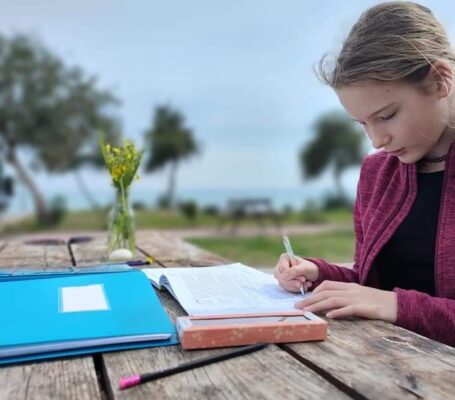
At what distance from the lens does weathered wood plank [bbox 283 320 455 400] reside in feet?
2.06

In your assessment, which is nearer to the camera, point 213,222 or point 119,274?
point 119,274

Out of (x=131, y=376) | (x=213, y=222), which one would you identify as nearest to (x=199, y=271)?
(x=131, y=376)

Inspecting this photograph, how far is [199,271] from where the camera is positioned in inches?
50.7

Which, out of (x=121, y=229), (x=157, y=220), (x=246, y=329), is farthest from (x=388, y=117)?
(x=157, y=220)

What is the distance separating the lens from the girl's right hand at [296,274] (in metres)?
1.14

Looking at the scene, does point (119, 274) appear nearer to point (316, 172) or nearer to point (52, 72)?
point (52, 72)

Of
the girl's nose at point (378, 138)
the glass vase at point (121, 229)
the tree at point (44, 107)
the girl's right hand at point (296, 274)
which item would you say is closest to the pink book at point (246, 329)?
the girl's right hand at point (296, 274)

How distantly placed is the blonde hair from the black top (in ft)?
0.88

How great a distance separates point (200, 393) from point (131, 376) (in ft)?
0.30

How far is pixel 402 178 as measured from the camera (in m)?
1.32

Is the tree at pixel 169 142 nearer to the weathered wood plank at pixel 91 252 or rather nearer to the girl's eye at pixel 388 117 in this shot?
the weathered wood plank at pixel 91 252

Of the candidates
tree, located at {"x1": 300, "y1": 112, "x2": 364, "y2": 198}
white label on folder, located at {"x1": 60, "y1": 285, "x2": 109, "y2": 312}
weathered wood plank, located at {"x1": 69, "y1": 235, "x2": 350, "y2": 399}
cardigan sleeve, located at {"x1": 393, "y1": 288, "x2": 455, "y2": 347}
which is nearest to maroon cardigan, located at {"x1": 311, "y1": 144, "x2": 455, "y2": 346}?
cardigan sleeve, located at {"x1": 393, "y1": 288, "x2": 455, "y2": 347}

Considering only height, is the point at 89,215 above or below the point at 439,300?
below

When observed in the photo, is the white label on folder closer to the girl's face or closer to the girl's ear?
the girl's face
